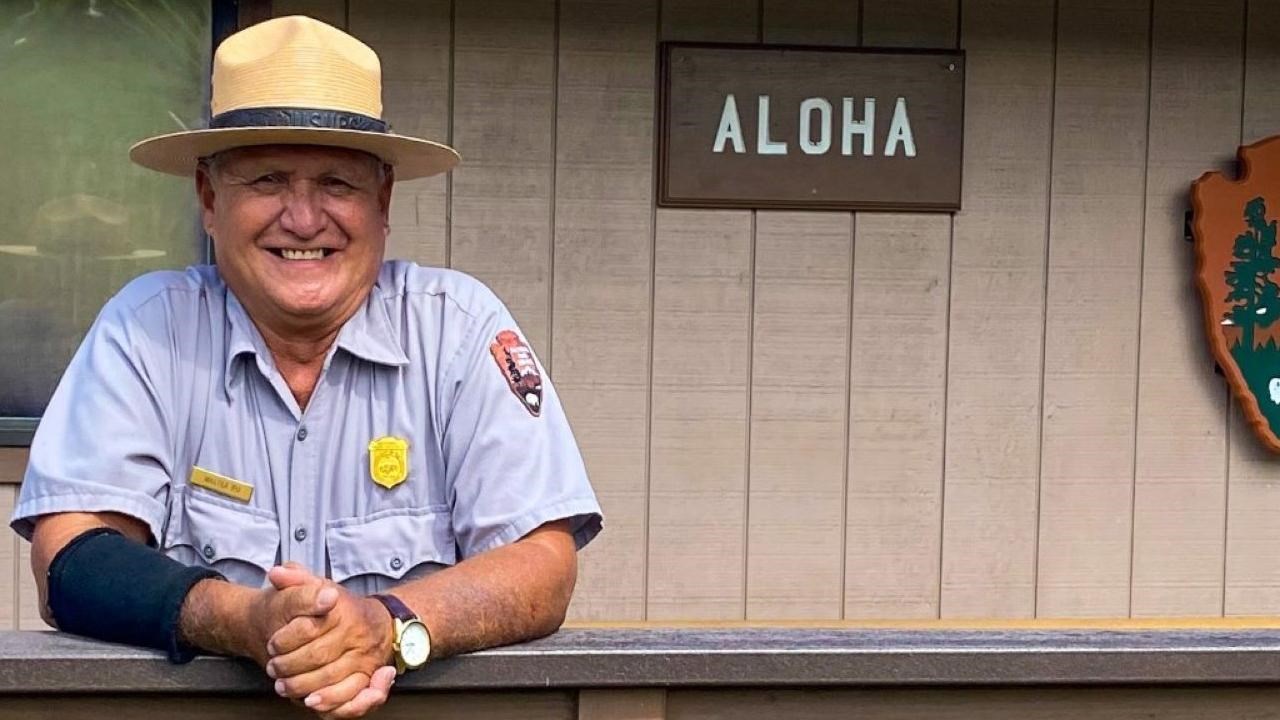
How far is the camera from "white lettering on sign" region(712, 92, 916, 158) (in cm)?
301

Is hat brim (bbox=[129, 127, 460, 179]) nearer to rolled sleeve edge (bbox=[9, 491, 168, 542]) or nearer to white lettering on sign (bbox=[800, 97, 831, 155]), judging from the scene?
rolled sleeve edge (bbox=[9, 491, 168, 542])

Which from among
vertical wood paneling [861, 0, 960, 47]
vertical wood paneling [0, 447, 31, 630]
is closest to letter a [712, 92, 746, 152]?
vertical wood paneling [861, 0, 960, 47]

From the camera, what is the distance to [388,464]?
5.61 ft

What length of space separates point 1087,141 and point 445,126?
126 centimetres

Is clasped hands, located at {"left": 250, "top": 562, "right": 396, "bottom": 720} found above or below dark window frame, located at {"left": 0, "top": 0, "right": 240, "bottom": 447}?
below

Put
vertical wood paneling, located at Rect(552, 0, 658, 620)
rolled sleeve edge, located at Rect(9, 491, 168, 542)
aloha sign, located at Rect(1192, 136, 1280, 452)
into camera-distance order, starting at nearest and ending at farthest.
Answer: rolled sleeve edge, located at Rect(9, 491, 168, 542) < vertical wood paneling, located at Rect(552, 0, 658, 620) < aloha sign, located at Rect(1192, 136, 1280, 452)

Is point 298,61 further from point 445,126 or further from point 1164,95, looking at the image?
point 1164,95

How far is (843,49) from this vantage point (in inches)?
119

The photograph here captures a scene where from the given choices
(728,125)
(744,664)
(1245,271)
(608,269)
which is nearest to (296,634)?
(744,664)

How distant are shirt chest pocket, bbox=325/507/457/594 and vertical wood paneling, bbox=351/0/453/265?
1293 mm

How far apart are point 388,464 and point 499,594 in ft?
0.97

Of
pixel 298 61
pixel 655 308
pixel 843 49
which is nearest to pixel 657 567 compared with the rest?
pixel 655 308

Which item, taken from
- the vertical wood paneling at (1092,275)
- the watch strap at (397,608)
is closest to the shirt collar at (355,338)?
the watch strap at (397,608)

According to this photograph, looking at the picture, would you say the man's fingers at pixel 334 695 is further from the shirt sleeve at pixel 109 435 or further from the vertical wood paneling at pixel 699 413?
the vertical wood paneling at pixel 699 413
